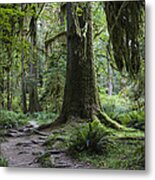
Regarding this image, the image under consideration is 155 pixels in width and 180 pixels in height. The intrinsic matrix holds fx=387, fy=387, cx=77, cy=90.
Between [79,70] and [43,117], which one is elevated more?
[79,70]

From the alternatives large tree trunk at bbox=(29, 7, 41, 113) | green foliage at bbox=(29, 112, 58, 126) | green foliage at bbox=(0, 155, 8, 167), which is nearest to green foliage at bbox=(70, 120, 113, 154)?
green foliage at bbox=(29, 112, 58, 126)

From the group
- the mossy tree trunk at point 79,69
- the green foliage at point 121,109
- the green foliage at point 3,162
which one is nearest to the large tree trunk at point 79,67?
the mossy tree trunk at point 79,69

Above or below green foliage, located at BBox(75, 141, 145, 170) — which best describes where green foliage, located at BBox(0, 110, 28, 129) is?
above

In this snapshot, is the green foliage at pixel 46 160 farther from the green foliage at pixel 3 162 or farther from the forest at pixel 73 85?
the green foliage at pixel 3 162

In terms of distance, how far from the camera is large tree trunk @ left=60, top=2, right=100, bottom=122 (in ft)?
10.3

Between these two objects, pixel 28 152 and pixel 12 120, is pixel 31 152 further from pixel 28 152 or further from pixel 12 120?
pixel 12 120

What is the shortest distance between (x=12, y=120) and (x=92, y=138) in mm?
689

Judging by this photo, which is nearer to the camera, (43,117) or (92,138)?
(92,138)

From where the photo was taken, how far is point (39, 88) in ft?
10.5

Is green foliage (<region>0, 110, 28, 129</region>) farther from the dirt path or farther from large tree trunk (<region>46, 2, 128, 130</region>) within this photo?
large tree trunk (<region>46, 2, 128, 130</region>)

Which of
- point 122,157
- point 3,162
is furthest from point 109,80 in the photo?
point 3,162

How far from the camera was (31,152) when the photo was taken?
10.4ft

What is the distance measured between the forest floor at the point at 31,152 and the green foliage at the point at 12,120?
50mm

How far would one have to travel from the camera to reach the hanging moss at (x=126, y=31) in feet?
10.0
